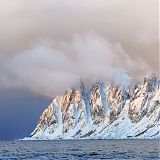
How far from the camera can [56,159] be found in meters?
130

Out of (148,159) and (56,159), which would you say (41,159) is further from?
(148,159)

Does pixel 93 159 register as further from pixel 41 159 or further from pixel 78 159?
pixel 41 159

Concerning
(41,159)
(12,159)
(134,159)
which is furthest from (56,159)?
(134,159)

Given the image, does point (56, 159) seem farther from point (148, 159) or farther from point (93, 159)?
point (148, 159)

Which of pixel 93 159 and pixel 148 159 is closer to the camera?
pixel 148 159

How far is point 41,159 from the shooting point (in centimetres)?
12888

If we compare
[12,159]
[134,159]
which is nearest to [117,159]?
[134,159]

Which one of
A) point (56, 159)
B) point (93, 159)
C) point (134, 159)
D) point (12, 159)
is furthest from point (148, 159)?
point (12, 159)

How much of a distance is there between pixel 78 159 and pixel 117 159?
11.1 m

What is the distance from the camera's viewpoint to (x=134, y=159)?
121 m

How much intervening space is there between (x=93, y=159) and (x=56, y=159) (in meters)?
10.9

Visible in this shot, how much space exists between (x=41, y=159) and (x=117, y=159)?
861 inches

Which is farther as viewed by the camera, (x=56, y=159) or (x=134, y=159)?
(x=56, y=159)

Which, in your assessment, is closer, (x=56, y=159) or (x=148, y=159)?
(x=148, y=159)
